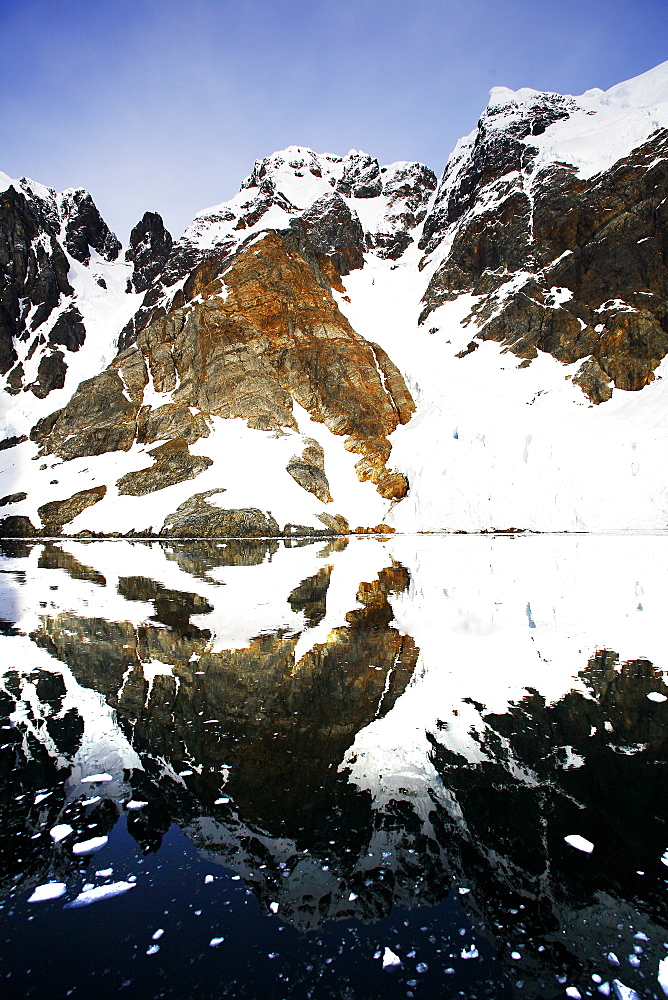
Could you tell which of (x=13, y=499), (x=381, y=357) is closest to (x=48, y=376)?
(x=13, y=499)

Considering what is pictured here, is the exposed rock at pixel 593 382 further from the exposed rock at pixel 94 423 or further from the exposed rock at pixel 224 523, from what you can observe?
the exposed rock at pixel 94 423

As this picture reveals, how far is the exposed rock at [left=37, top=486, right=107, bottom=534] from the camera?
41.3 metres

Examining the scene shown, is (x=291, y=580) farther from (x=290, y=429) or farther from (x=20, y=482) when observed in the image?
(x=20, y=482)

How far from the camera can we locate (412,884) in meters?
3.04

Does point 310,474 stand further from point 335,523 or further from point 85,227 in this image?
point 85,227

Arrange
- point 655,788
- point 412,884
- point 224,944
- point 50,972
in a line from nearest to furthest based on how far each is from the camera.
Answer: point 50,972 < point 224,944 < point 412,884 < point 655,788

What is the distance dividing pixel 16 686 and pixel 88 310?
8942 cm

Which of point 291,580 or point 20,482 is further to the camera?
point 20,482

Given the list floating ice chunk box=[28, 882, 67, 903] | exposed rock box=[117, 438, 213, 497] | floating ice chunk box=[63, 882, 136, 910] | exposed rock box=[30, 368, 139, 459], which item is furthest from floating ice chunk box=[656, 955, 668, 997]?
exposed rock box=[30, 368, 139, 459]

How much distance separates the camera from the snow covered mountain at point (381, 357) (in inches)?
1435

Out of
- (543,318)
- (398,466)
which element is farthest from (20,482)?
(543,318)

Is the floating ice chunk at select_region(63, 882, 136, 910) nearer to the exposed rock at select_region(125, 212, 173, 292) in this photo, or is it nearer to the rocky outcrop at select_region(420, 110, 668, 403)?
the rocky outcrop at select_region(420, 110, 668, 403)

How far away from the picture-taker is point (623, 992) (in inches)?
90.7

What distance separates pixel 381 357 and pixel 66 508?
1378 inches
